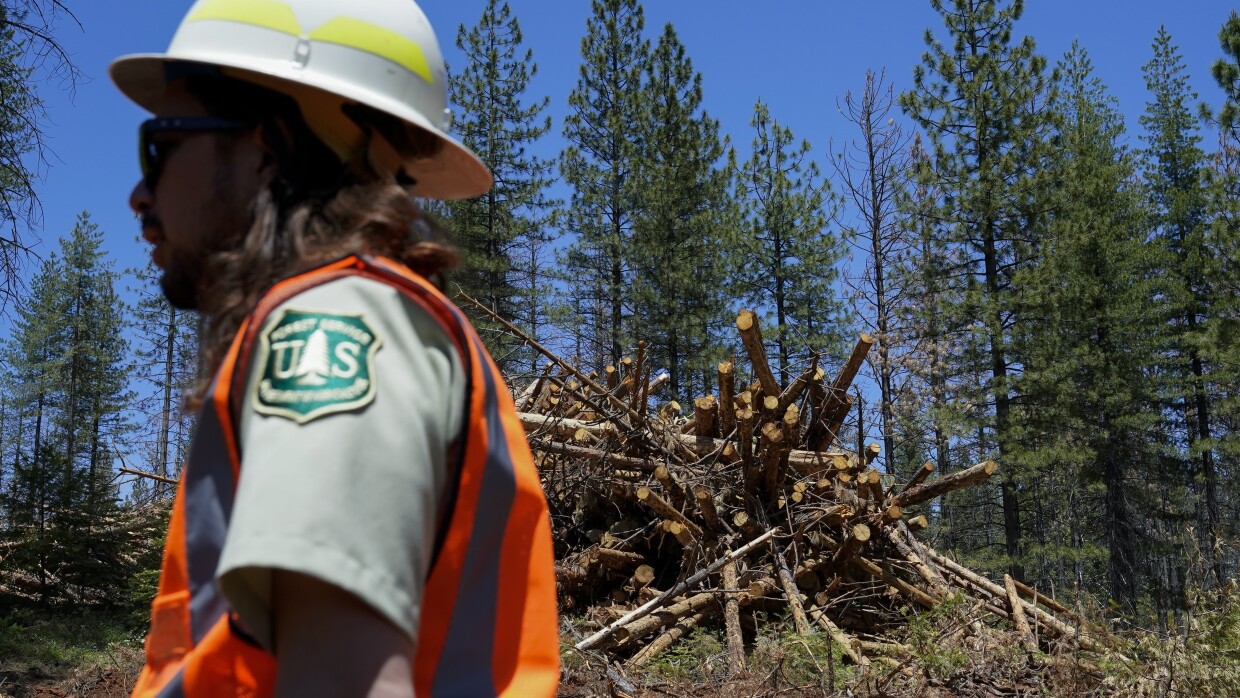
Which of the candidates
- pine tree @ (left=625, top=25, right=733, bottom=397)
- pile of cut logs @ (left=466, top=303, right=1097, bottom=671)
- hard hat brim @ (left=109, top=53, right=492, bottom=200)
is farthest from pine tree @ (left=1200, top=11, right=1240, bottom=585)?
hard hat brim @ (left=109, top=53, right=492, bottom=200)

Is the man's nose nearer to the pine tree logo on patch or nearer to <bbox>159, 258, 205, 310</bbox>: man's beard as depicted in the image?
<bbox>159, 258, 205, 310</bbox>: man's beard

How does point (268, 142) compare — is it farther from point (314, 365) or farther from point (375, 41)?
point (314, 365)

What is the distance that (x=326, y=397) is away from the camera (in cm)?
82

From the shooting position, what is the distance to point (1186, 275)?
28672mm

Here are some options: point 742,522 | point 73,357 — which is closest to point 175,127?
point 742,522

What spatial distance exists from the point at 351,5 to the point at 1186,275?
107ft

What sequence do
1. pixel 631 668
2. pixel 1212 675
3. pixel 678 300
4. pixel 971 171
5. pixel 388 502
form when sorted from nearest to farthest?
1. pixel 388 502
2. pixel 1212 675
3. pixel 631 668
4. pixel 971 171
5. pixel 678 300

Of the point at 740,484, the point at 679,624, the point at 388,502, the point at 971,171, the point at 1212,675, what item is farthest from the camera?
the point at 971,171

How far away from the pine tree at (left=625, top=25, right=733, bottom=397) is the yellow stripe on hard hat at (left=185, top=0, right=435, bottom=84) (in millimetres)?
26313

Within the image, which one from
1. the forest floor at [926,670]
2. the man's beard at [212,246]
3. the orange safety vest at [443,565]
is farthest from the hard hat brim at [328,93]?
the forest floor at [926,670]

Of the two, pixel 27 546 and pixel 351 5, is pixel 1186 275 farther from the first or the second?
pixel 351 5

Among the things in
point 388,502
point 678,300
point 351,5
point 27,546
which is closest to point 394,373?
point 388,502

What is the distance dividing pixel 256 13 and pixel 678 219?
89.3ft

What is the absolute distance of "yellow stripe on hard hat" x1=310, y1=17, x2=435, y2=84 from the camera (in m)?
1.10
